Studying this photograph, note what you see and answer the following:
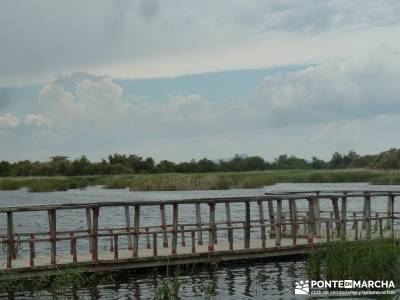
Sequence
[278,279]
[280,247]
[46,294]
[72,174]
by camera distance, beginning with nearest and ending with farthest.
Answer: [46,294], [278,279], [280,247], [72,174]

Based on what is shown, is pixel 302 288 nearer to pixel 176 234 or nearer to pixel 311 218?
pixel 176 234

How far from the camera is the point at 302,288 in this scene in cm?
1892

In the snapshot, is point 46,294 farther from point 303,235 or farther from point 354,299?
point 303,235

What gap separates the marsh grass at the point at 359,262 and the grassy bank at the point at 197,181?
4646 centimetres

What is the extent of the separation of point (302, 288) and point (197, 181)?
155 feet

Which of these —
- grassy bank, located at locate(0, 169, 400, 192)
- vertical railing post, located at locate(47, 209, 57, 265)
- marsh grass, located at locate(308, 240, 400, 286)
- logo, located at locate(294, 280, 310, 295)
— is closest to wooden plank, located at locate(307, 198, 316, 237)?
logo, located at locate(294, 280, 310, 295)

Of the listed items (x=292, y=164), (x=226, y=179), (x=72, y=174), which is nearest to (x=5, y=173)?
(x=72, y=174)

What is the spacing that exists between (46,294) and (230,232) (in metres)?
5.60

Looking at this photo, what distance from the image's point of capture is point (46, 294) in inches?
712

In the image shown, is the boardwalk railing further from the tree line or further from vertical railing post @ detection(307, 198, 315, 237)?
the tree line

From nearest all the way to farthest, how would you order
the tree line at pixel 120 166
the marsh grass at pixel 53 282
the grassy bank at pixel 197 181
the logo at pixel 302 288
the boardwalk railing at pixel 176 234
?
the marsh grass at pixel 53 282 → the logo at pixel 302 288 → the boardwalk railing at pixel 176 234 → the grassy bank at pixel 197 181 → the tree line at pixel 120 166

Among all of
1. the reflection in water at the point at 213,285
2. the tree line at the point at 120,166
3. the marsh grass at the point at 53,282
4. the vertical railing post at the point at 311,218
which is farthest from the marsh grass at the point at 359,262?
the tree line at the point at 120,166

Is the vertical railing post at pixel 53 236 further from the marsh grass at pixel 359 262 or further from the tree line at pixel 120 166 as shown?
the tree line at pixel 120 166

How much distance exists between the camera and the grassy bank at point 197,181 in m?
68.4
